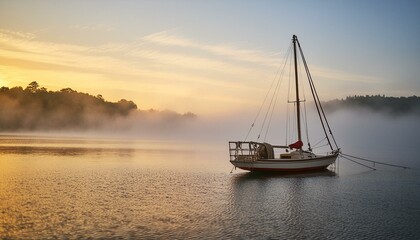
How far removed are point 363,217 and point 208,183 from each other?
23530 mm

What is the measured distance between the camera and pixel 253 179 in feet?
167

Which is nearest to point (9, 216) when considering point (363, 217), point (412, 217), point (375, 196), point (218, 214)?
point (218, 214)

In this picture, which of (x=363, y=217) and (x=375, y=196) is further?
(x=375, y=196)

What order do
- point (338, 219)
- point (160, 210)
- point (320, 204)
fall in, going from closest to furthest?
point (338, 219) < point (160, 210) < point (320, 204)

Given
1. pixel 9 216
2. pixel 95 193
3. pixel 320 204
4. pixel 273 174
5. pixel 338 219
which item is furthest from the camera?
pixel 273 174

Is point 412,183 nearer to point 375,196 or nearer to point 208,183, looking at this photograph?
point 375,196

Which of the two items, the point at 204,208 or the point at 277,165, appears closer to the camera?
the point at 204,208

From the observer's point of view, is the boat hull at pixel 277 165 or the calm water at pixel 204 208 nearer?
the calm water at pixel 204 208

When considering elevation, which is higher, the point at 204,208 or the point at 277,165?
the point at 277,165

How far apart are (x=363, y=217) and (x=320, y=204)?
5.76 meters

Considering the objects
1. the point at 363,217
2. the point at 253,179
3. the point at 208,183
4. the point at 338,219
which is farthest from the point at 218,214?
the point at 253,179

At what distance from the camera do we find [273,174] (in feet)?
181

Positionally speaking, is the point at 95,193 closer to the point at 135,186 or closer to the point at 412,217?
the point at 135,186

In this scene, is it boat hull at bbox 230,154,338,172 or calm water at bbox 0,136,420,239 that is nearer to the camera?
calm water at bbox 0,136,420,239
